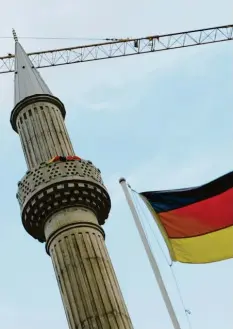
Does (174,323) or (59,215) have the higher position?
(59,215)

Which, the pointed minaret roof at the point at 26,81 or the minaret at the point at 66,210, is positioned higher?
the pointed minaret roof at the point at 26,81

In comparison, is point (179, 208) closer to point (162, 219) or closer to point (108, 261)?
point (162, 219)

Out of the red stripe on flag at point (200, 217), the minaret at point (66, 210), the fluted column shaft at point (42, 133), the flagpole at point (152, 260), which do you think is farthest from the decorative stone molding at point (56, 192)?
the red stripe on flag at point (200, 217)

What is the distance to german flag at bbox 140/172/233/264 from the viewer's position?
12805 millimetres

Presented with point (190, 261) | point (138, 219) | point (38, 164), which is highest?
point (38, 164)

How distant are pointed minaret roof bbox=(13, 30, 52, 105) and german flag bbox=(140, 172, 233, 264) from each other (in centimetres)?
878

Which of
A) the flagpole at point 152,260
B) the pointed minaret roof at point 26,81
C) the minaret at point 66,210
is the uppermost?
the pointed minaret roof at point 26,81

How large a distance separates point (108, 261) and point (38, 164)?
3660 millimetres

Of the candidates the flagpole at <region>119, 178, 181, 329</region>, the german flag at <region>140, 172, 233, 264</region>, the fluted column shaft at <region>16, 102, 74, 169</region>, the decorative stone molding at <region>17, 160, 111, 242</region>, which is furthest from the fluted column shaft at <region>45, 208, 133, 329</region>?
the flagpole at <region>119, 178, 181, 329</region>

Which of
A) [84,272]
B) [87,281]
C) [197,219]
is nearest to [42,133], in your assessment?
[84,272]

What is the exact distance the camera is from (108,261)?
649 inches

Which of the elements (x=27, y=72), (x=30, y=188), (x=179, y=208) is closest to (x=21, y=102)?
(x=27, y=72)

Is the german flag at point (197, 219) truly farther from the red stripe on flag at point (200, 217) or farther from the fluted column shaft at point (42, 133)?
the fluted column shaft at point (42, 133)

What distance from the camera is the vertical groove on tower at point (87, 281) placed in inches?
594
